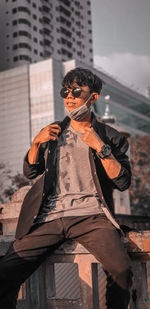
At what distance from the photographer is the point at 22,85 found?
2175 inches

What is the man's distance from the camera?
2861 mm

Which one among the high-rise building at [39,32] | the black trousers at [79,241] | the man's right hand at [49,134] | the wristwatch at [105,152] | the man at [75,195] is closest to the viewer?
the black trousers at [79,241]

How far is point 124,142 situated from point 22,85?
175ft

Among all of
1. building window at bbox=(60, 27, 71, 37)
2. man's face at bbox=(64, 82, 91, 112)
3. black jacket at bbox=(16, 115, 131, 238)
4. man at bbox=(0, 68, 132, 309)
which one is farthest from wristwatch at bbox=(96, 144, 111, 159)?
building window at bbox=(60, 27, 71, 37)

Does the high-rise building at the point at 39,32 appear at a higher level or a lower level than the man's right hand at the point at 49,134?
higher

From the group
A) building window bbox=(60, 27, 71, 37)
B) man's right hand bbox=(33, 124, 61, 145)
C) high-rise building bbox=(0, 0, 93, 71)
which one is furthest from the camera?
building window bbox=(60, 27, 71, 37)

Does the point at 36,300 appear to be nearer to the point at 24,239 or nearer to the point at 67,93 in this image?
the point at 24,239

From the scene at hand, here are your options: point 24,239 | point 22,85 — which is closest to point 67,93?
point 24,239

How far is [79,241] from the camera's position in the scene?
10.1 ft

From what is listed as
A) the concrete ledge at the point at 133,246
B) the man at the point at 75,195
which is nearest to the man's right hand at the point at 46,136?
the man at the point at 75,195

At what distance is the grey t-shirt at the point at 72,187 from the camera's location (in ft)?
10.4

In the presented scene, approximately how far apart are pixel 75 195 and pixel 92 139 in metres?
0.48

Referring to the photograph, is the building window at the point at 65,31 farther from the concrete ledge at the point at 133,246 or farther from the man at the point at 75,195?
the concrete ledge at the point at 133,246

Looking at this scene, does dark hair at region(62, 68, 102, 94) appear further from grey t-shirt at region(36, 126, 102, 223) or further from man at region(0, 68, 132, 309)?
grey t-shirt at region(36, 126, 102, 223)
